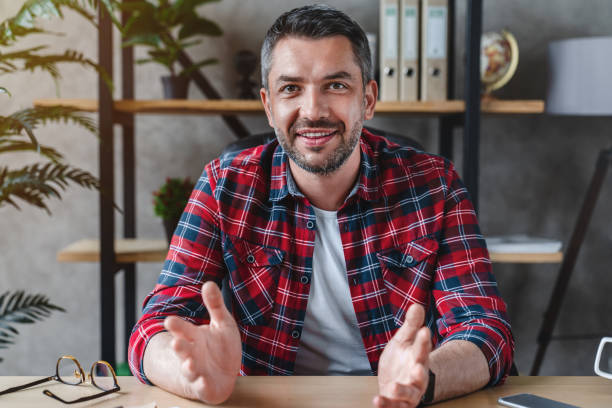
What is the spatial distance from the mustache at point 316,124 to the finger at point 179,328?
535 millimetres

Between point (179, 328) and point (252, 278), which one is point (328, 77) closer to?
point (252, 278)

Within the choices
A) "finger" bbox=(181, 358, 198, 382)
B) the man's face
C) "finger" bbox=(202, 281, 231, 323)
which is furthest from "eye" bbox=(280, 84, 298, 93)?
"finger" bbox=(181, 358, 198, 382)

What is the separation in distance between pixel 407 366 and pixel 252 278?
19.6 inches

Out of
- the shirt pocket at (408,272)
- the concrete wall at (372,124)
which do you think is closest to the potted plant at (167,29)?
the concrete wall at (372,124)

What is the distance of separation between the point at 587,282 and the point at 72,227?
Answer: 210 centimetres

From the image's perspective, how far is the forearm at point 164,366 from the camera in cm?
80

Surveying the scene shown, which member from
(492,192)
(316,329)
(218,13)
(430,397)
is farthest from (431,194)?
(218,13)

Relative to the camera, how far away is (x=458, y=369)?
824 mm

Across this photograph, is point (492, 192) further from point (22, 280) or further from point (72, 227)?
point (22, 280)

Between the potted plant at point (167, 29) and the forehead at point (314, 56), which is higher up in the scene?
the potted plant at point (167, 29)

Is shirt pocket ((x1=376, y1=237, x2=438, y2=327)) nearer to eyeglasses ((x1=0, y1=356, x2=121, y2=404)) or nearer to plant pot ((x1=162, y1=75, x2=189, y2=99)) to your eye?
eyeglasses ((x1=0, y1=356, x2=121, y2=404))

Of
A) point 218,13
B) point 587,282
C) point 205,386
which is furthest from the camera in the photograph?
point 587,282

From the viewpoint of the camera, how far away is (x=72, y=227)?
2.14m

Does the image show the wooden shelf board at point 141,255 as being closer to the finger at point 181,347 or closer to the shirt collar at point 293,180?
the shirt collar at point 293,180
